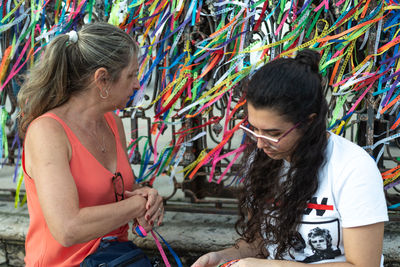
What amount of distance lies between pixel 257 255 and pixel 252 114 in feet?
2.13

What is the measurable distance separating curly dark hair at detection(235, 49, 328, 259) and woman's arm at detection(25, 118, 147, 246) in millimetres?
575

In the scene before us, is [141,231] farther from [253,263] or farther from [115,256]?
[253,263]

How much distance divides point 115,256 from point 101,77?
73 centimetres

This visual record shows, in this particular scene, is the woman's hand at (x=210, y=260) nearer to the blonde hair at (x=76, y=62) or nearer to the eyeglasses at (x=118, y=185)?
the eyeglasses at (x=118, y=185)

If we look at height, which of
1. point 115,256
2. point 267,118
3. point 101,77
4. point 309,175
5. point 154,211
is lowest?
point 115,256

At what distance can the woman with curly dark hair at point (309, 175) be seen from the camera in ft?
5.19

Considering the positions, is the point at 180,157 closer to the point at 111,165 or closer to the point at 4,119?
the point at 111,165

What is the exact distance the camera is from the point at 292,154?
5.68ft

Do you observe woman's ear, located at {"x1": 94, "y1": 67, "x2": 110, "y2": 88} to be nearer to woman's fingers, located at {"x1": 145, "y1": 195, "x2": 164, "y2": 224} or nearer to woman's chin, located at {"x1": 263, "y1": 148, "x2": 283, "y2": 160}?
woman's fingers, located at {"x1": 145, "y1": 195, "x2": 164, "y2": 224}

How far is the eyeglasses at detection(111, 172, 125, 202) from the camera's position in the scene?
2.10 meters

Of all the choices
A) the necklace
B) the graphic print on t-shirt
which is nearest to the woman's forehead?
the graphic print on t-shirt

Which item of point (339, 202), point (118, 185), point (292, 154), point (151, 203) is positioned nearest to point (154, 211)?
point (151, 203)

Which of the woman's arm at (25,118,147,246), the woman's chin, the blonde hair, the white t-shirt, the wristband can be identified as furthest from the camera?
the wristband

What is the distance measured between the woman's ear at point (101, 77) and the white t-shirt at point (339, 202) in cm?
92
